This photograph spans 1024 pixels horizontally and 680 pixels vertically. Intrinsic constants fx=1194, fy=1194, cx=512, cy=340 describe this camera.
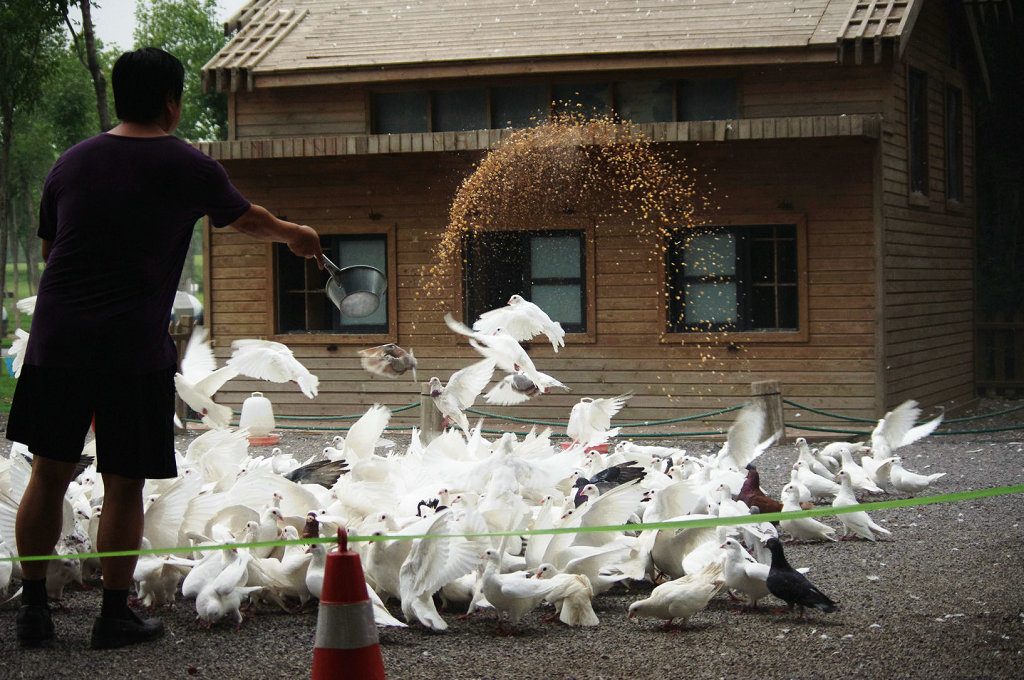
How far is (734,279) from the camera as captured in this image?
12.6 metres

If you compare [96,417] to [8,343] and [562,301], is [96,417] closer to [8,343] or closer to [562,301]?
[562,301]

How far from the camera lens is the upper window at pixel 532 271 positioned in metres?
13.1

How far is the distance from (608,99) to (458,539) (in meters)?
8.96

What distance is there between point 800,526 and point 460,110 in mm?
8091

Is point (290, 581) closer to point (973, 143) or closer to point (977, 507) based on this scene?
point (977, 507)

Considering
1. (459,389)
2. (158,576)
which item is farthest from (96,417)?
(459,389)

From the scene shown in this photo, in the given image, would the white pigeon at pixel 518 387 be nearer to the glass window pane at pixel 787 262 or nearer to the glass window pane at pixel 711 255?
the glass window pane at pixel 711 255

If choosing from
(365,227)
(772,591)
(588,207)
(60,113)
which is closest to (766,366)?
(588,207)

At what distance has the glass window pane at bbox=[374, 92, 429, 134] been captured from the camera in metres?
13.5

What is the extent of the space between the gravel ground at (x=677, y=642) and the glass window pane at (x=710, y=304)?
7049mm

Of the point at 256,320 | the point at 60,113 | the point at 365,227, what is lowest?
the point at 256,320

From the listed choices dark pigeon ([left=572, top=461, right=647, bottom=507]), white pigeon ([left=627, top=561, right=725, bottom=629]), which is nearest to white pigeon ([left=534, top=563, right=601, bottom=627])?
white pigeon ([left=627, top=561, right=725, bottom=629])

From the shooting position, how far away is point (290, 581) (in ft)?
15.8

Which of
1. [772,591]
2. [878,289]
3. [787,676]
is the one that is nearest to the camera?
[787,676]
